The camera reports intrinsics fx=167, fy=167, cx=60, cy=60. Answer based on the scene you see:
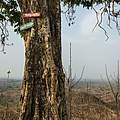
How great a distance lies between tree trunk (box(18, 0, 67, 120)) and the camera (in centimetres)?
162

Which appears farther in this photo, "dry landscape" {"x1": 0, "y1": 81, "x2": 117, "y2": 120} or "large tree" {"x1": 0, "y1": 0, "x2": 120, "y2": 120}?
"dry landscape" {"x1": 0, "y1": 81, "x2": 117, "y2": 120}

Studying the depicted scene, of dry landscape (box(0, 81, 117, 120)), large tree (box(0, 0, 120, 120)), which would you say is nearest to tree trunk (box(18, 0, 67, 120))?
large tree (box(0, 0, 120, 120))

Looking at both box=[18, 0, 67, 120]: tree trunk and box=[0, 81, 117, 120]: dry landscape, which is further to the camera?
box=[0, 81, 117, 120]: dry landscape

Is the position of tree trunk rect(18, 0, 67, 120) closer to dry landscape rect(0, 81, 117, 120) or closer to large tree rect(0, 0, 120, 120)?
large tree rect(0, 0, 120, 120)

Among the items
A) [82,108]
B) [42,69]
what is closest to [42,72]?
[42,69]

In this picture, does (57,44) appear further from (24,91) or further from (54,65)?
(24,91)

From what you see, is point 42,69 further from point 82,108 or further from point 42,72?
point 82,108

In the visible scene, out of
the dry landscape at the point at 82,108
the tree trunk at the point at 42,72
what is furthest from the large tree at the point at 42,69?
the dry landscape at the point at 82,108

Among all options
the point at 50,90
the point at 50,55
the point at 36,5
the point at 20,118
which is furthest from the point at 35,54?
the point at 20,118

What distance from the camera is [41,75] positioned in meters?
1.68

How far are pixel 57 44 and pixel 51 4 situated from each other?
18.5 inches

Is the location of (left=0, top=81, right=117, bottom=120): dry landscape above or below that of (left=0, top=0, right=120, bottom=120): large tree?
below

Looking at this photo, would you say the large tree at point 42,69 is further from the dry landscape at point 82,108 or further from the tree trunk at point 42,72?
the dry landscape at point 82,108

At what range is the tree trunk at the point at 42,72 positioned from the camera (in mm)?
1622
